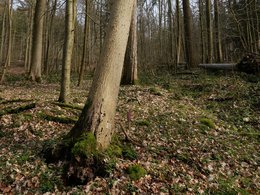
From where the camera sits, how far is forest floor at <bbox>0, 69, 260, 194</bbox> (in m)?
4.64

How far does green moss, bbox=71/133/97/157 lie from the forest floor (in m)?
0.42

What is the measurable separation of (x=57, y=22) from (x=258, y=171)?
27119mm

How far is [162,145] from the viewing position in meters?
6.10

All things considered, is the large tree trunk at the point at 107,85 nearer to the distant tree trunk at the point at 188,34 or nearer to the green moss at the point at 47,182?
the green moss at the point at 47,182

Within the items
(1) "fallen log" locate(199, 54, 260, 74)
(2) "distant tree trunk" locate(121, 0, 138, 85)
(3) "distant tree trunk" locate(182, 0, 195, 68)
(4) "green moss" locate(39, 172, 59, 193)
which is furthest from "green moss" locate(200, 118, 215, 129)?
(3) "distant tree trunk" locate(182, 0, 195, 68)

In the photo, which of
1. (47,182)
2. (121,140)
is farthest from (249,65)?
(47,182)

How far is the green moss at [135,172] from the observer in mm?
4758

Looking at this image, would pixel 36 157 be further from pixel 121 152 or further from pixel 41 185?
pixel 121 152

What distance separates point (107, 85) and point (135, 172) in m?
1.60

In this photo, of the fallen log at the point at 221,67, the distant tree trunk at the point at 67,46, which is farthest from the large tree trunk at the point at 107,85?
the fallen log at the point at 221,67

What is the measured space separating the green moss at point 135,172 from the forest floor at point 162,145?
48mm

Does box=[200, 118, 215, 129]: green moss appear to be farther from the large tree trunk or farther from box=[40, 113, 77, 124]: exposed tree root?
box=[40, 113, 77, 124]: exposed tree root

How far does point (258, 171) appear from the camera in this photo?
219 inches

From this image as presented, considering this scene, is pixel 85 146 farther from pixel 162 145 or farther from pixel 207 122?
pixel 207 122
